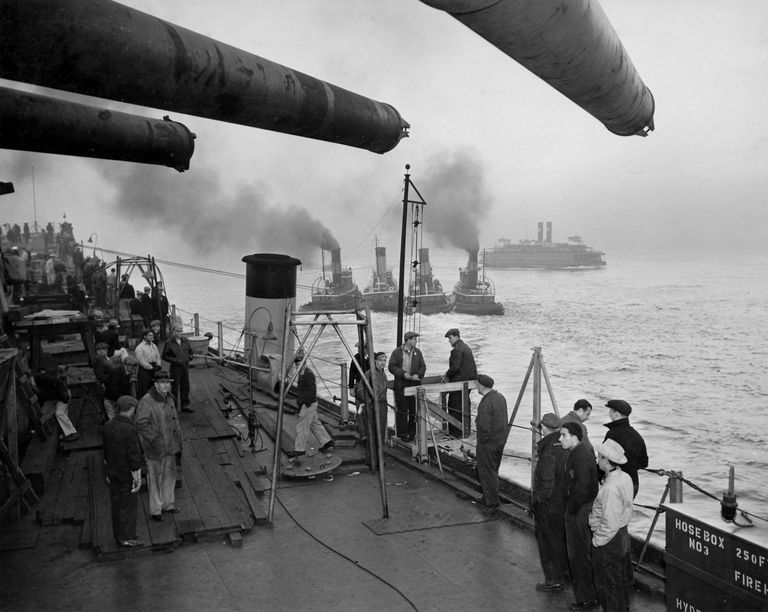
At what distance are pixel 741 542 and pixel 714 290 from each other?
412 ft

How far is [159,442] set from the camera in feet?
24.7

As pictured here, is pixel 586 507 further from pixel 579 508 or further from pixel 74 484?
pixel 74 484

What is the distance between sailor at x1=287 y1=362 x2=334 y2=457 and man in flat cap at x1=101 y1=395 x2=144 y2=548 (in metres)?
3.01

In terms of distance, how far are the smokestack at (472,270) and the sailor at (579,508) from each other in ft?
243

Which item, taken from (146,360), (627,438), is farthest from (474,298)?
(627,438)

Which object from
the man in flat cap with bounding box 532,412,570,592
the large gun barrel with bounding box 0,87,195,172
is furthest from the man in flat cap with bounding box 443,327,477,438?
the large gun barrel with bounding box 0,87,195,172

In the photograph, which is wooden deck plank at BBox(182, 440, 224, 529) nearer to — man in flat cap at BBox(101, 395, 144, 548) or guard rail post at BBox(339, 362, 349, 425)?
man in flat cap at BBox(101, 395, 144, 548)

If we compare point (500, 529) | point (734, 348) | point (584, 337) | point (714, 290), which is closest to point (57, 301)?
point (500, 529)

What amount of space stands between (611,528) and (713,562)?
2.40 ft

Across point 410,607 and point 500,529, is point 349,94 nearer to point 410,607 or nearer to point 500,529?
point 410,607

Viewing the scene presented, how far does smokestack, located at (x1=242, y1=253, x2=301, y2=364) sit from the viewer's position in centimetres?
1755

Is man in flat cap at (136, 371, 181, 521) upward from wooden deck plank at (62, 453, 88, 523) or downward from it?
upward

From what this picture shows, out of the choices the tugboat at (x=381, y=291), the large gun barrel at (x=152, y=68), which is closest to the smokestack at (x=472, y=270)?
the tugboat at (x=381, y=291)

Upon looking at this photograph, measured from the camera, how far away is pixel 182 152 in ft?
15.5
